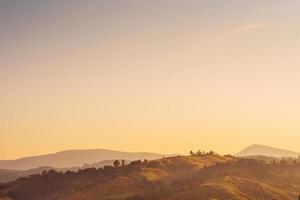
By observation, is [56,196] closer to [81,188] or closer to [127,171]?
[81,188]

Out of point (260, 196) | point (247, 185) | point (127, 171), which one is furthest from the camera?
point (127, 171)

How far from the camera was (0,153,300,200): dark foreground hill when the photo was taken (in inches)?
5650

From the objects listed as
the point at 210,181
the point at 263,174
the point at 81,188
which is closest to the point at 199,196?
the point at 210,181

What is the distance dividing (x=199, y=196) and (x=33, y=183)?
69501 millimetres

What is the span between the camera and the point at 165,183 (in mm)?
168125

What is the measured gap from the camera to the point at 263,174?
186000 millimetres

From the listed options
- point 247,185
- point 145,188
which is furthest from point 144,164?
point 247,185

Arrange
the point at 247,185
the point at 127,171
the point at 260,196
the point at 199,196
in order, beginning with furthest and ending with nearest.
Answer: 1. the point at 127,171
2. the point at 247,185
3. the point at 260,196
4. the point at 199,196

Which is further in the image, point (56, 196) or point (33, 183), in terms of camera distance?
point (33, 183)

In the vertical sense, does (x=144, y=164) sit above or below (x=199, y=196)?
above

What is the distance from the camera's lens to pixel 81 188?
16362cm

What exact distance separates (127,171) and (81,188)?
25.3 meters

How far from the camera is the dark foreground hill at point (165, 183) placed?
14350 centimetres

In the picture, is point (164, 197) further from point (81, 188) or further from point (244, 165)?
point (244, 165)
